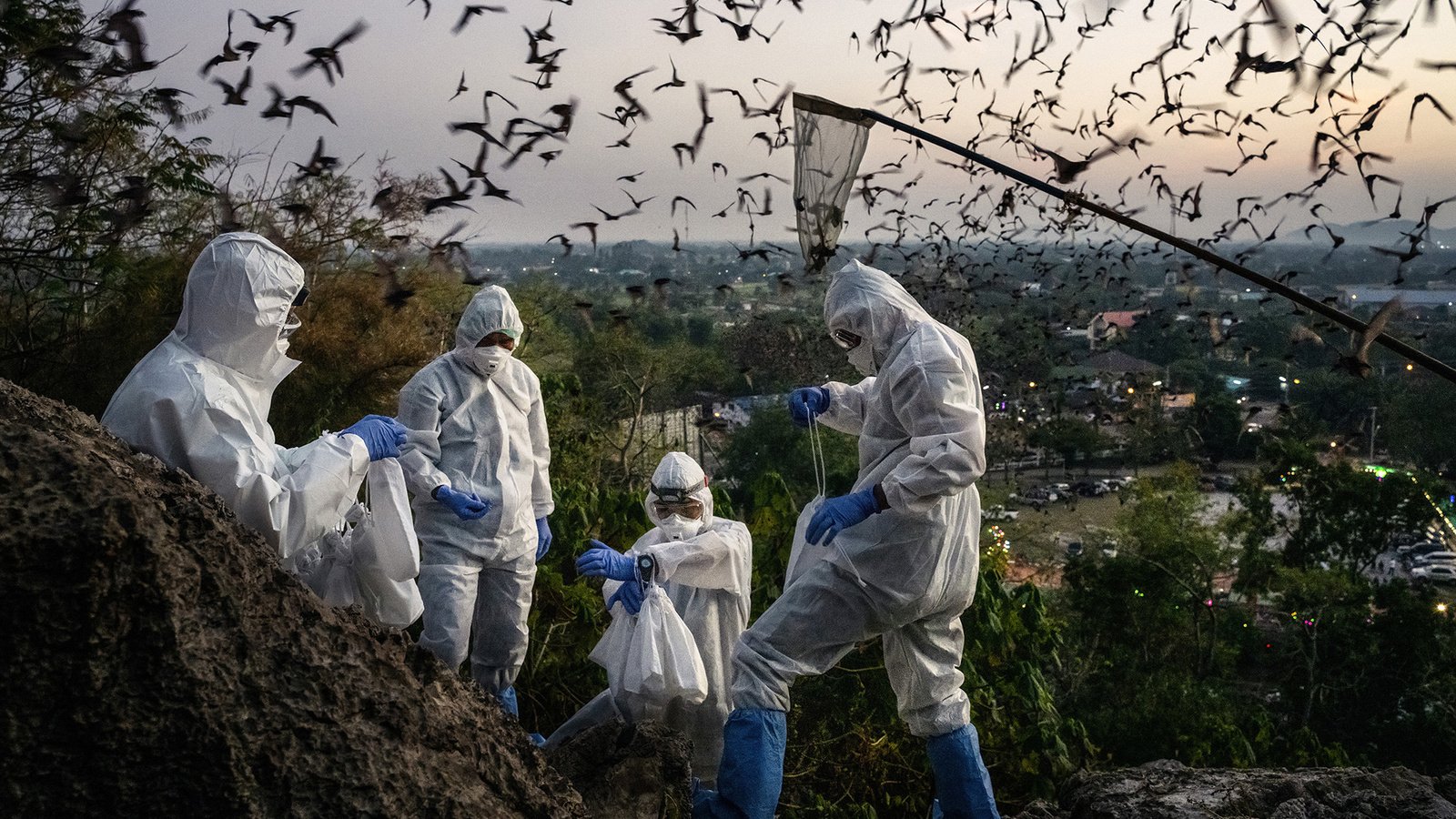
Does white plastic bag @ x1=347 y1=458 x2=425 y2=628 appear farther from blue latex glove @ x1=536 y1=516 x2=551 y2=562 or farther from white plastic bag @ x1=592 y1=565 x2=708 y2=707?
blue latex glove @ x1=536 y1=516 x2=551 y2=562

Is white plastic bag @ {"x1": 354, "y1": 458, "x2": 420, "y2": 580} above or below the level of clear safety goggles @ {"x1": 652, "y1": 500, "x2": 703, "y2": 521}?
above

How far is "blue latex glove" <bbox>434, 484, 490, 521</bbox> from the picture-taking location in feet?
15.2

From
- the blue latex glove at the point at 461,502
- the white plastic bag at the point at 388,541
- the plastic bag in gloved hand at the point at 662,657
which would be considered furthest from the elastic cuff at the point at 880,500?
the blue latex glove at the point at 461,502

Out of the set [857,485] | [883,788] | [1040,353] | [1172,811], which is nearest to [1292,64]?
[857,485]

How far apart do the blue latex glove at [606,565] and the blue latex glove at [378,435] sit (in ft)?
3.14

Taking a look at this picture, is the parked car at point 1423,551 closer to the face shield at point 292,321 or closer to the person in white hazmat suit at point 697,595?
the person in white hazmat suit at point 697,595

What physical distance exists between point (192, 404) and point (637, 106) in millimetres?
2309

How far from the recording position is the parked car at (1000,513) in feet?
50.4

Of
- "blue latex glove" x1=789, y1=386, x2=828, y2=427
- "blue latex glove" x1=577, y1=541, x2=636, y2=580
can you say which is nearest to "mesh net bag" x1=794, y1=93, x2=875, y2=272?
"blue latex glove" x1=789, y1=386, x2=828, y2=427

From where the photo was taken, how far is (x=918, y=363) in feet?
11.8

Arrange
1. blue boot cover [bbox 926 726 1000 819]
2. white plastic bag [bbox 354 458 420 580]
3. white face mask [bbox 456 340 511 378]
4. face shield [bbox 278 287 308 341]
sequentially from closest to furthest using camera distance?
face shield [bbox 278 287 308 341]
white plastic bag [bbox 354 458 420 580]
blue boot cover [bbox 926 726 1000 819]
white face mask [bbox 456 340 511 378]

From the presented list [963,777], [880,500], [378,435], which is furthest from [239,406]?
[963,777]

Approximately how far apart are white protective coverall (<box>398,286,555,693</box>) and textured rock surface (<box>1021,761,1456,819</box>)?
231 cm

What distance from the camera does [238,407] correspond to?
2.94 metres
